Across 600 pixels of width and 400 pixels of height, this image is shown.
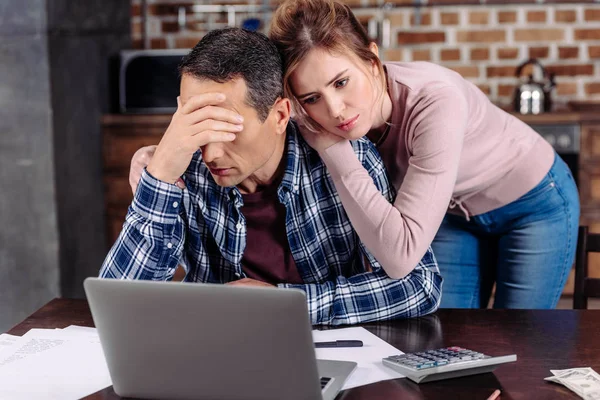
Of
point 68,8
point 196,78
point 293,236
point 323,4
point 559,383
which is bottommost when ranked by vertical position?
point 559,383

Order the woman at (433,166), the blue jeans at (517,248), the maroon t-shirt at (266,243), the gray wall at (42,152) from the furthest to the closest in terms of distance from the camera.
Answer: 1. the gray wall at (42,152)
2. the blue jeans at (517,248)
3. the maroon t-shirt at (266,243)
4. the woman at (433,166)

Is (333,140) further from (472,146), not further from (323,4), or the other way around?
(472,146)

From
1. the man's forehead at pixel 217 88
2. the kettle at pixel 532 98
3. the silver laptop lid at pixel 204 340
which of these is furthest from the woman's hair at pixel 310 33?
the kettle at pixel 532 98

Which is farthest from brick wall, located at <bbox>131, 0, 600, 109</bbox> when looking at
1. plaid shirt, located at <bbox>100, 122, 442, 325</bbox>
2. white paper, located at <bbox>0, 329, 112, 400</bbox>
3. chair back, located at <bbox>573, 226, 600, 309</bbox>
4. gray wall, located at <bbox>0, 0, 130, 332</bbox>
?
white paper, located at <bbox>0, 329, 112, 400</bbox>

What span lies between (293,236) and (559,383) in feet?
2.19

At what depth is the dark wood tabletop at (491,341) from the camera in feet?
3.49

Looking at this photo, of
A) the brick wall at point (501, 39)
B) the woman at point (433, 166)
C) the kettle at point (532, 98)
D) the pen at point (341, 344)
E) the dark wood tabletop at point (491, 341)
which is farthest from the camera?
the brick wall at point (501, 39)

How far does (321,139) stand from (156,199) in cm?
36

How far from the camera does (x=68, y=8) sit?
3.34m

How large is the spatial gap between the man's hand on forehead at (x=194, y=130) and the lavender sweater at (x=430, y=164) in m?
0.25

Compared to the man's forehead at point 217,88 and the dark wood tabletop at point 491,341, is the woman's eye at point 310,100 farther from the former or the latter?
the dark wood tabletop at point 491,341

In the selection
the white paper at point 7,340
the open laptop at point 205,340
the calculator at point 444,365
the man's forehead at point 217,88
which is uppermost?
the man's forehead at point 217,88

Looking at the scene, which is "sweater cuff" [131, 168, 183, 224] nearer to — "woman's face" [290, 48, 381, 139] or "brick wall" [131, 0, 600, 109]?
A: "woman's face" [290, 48, 381, 139]

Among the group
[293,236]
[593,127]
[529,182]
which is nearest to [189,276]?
[293,236]
